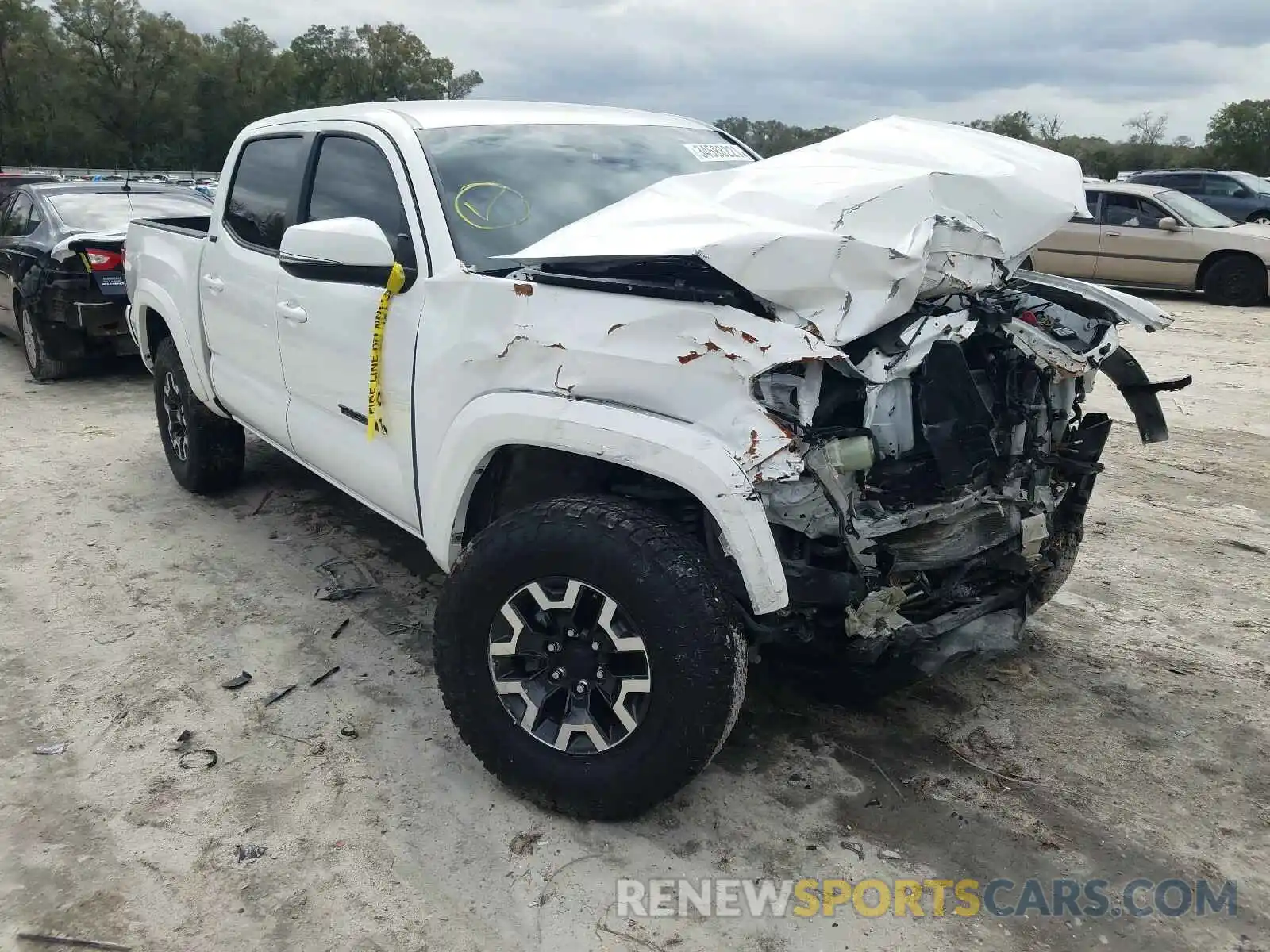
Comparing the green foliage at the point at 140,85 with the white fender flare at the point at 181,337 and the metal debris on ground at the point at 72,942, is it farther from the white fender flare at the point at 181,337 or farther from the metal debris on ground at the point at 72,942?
the metal debris on ground at the point at 72,942

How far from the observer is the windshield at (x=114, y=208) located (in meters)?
8.38

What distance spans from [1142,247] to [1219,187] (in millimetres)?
9043

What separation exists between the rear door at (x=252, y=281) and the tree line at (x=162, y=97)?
41.1 meters

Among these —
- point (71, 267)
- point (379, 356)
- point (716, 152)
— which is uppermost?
point (716, 152)

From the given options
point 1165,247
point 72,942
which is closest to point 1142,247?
point 1165,247

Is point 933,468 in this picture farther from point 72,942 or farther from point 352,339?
point 72,942

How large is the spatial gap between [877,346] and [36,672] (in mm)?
3293

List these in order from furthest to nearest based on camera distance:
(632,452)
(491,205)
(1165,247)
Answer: (1165,247) < (491,205) < (632,452)

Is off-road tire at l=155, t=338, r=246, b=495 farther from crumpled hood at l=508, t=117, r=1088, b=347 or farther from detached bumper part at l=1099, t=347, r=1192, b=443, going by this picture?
detached bumper part at l=1099, t=347, r=1192, b=443

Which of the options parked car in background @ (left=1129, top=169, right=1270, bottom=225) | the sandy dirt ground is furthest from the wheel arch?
the sandy dirt ground

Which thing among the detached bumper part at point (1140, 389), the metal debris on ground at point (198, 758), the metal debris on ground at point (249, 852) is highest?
the detached bumper part at point (1140, 389)

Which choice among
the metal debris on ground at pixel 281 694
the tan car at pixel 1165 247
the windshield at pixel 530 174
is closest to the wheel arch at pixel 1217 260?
the tan car at pixel 1165 247

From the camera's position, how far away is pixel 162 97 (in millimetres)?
49094

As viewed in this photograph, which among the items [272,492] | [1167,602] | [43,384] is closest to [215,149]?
[43,384]
